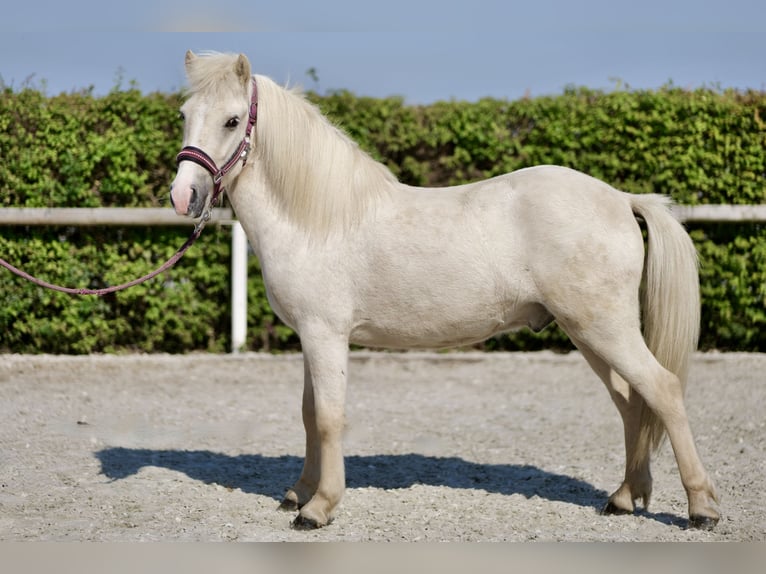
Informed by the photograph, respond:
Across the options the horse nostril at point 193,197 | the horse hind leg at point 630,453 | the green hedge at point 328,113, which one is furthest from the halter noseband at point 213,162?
the green hedge at point 328,113

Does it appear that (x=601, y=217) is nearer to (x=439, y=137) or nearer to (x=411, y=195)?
(x=411, y=195)

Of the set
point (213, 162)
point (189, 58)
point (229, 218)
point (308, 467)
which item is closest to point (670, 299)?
point (308, 467)

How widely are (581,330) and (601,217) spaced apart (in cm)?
58

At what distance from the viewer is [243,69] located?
4160 mm

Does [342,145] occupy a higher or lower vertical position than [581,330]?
higher

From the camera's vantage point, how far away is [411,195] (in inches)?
174

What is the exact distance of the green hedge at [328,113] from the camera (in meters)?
8.84

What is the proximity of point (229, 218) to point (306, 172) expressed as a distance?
474cm

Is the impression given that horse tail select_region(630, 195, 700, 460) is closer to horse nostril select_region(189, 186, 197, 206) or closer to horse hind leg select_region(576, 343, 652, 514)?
horse hind leg select_region(576, 343, 652, 514)

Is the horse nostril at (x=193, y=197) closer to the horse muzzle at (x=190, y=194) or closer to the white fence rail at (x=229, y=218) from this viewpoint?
the horse muzzle at (x=190, y=194)

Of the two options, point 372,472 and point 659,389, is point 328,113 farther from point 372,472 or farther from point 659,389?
point 659,389

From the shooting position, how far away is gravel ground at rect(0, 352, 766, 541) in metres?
4.21

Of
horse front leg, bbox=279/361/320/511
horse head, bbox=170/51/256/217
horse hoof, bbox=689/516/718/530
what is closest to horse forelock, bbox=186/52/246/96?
horse head, bbox=170/51/256/217

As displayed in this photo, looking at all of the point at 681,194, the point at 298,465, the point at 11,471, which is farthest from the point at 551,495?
the point at 681,194
